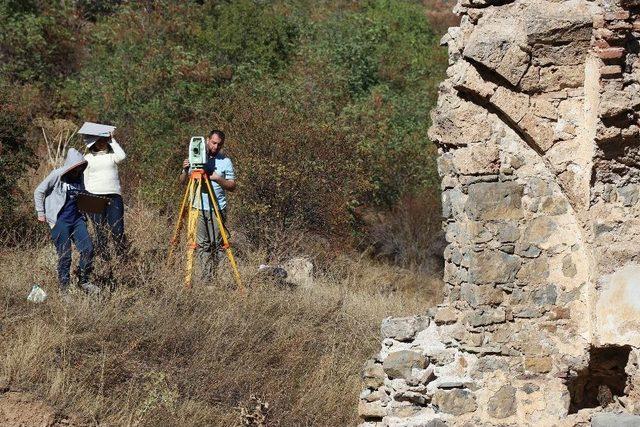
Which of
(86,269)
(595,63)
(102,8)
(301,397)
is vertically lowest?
(301,397)

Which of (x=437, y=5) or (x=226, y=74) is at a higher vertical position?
(x=437, y=5)

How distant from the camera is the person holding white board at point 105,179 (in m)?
10.3

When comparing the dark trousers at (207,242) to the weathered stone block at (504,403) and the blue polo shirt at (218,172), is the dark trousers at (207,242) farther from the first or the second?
the weathered stone block at (504,403)

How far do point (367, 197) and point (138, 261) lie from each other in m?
7.63

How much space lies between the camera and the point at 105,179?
10.4m

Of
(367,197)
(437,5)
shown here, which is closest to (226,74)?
(367,197)

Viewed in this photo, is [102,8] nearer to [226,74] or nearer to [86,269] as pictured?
[226,74]

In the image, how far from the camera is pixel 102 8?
75.9 feet

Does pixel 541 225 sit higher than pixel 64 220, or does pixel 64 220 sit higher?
pixel 541 225

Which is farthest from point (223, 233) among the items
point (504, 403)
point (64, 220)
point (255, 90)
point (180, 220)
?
point (255, 90)

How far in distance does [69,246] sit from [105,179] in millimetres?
Answer: 942

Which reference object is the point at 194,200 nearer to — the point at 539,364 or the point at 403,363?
the point at 403,363

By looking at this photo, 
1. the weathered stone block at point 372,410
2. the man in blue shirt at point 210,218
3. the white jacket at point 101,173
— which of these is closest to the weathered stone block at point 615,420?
the weathered stone block at point 372,410

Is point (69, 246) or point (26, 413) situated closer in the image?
point (26, 413)
